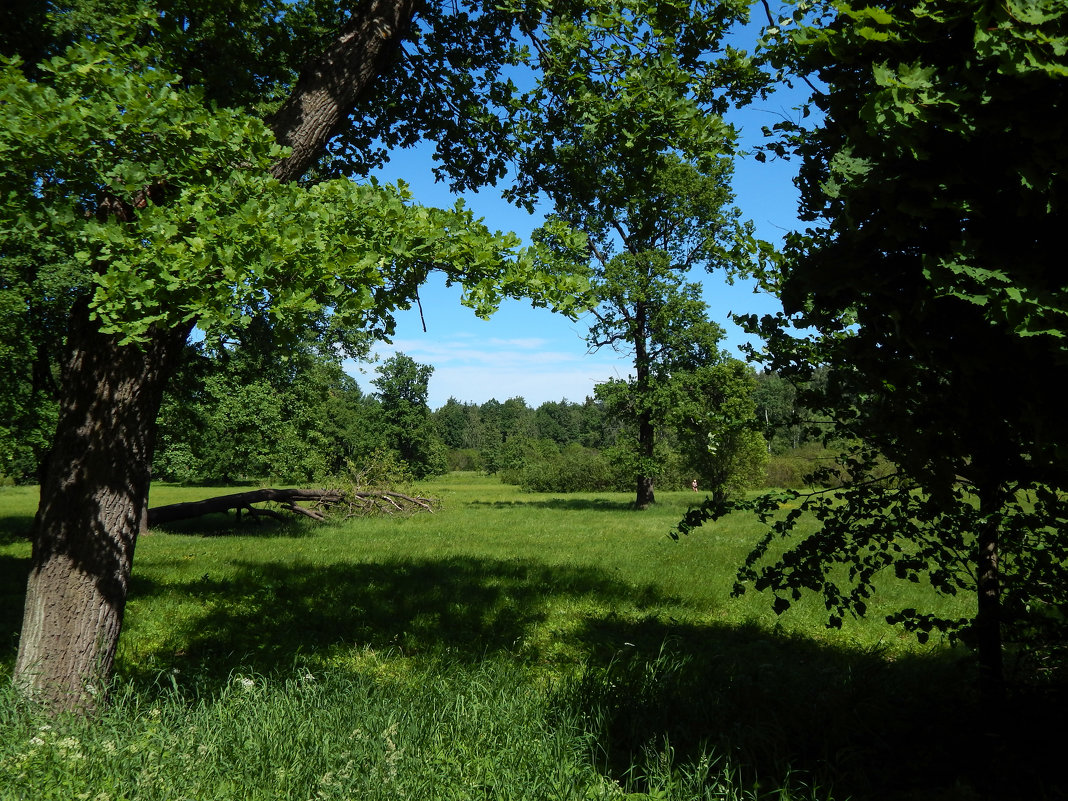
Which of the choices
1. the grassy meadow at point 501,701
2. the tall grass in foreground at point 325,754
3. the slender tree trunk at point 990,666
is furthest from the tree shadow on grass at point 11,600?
the slender tree trunk at point 990,666

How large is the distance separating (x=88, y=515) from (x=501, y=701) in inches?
124

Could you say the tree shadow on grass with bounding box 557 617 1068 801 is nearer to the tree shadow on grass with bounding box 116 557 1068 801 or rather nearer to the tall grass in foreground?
the tree shadow on grass with bounding box 116 557 1068 801

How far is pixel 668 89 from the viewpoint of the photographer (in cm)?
586

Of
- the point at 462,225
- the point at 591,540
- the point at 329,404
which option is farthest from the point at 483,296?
the point at 329,404

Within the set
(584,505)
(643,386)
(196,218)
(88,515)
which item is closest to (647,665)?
(88,515)

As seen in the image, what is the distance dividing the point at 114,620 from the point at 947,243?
5697 mm

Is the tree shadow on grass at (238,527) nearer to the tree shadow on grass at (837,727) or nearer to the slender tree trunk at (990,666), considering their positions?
the tree shadow on grass at (837,727)

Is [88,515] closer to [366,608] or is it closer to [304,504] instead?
[366,608]

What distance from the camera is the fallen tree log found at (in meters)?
20.0

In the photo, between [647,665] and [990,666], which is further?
[647,665]

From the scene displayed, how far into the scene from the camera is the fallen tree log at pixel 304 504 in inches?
786

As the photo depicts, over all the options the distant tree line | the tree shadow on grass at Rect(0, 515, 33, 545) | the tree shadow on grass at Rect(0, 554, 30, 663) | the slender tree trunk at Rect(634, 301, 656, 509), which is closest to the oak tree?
the distant tree line

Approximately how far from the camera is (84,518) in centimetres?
481

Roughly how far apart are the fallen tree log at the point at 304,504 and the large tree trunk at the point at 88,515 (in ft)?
52.2
